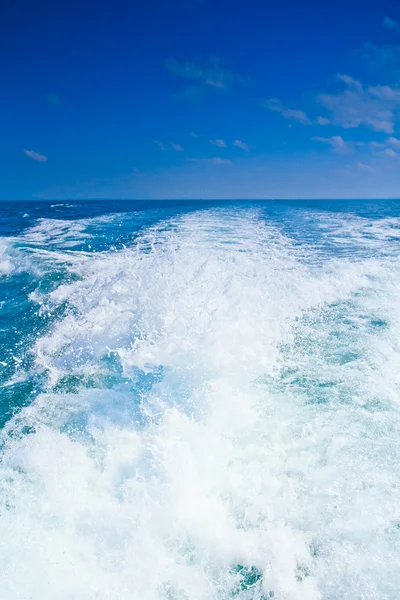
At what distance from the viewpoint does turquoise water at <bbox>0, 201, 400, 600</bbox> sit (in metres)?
2.10

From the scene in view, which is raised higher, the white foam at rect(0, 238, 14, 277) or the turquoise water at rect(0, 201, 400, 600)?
the white foam at rect(0, 238, 14, 277)

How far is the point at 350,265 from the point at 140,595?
8.90m

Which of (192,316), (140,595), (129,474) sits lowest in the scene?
(140,595)

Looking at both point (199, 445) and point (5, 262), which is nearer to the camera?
point (199, 445)

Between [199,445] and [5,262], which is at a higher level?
[5,262]

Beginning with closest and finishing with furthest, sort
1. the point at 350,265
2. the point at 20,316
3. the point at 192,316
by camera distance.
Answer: the point at 192,316, the point at 20,316, the point at 350,265

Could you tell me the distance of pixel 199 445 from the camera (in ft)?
9.89

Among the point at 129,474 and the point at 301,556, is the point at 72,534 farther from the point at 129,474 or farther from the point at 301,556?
the point at 301,556

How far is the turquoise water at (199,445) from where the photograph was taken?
2096mm

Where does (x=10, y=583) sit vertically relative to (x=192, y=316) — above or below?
below

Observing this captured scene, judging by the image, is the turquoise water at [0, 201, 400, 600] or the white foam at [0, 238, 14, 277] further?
the white foam at [0, 238, 14, 277]

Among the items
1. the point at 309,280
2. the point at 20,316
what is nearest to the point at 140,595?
the point at 20,316

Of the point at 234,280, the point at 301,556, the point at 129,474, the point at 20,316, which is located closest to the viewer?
the point at 301,556

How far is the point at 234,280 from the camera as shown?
23.4 feet
